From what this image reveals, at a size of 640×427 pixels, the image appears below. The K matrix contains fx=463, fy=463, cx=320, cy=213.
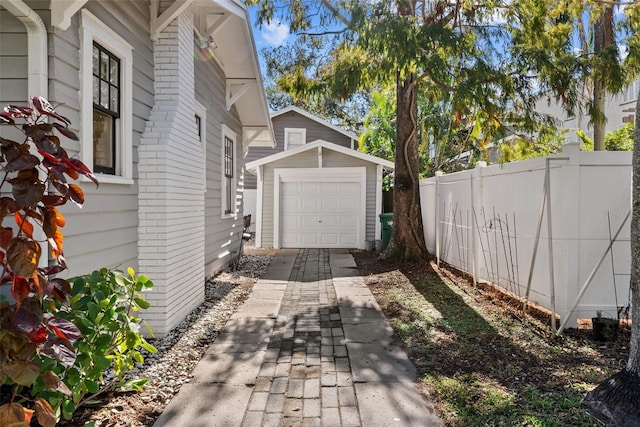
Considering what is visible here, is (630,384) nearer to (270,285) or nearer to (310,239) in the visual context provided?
(270,285)

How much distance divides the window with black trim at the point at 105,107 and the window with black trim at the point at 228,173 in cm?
507

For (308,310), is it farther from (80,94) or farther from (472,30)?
(472,30)

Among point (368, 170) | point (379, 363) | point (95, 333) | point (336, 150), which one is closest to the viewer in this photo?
point (95, 333)

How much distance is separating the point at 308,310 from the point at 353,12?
462cm

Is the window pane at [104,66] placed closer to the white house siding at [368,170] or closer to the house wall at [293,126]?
the white house siding at [368,170]

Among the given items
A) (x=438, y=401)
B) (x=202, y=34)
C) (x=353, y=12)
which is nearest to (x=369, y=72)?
(x=353, y=12)

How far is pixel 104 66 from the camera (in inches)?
176

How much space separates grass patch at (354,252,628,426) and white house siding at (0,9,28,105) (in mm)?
3832

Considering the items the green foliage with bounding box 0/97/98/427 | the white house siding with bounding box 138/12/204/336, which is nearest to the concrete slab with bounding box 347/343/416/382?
the white house siding with bounding box 138/12/204/336

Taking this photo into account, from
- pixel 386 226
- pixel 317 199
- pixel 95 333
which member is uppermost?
pixel 317 199

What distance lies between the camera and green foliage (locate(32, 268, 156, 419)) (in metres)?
2.69

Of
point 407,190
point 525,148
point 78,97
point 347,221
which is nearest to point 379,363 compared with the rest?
point 78,97

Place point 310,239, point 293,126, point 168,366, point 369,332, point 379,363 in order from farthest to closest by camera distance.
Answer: point 293,126
point 310,239
point 369,332
point 379,363
point 168,366

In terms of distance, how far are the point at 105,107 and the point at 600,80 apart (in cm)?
713
